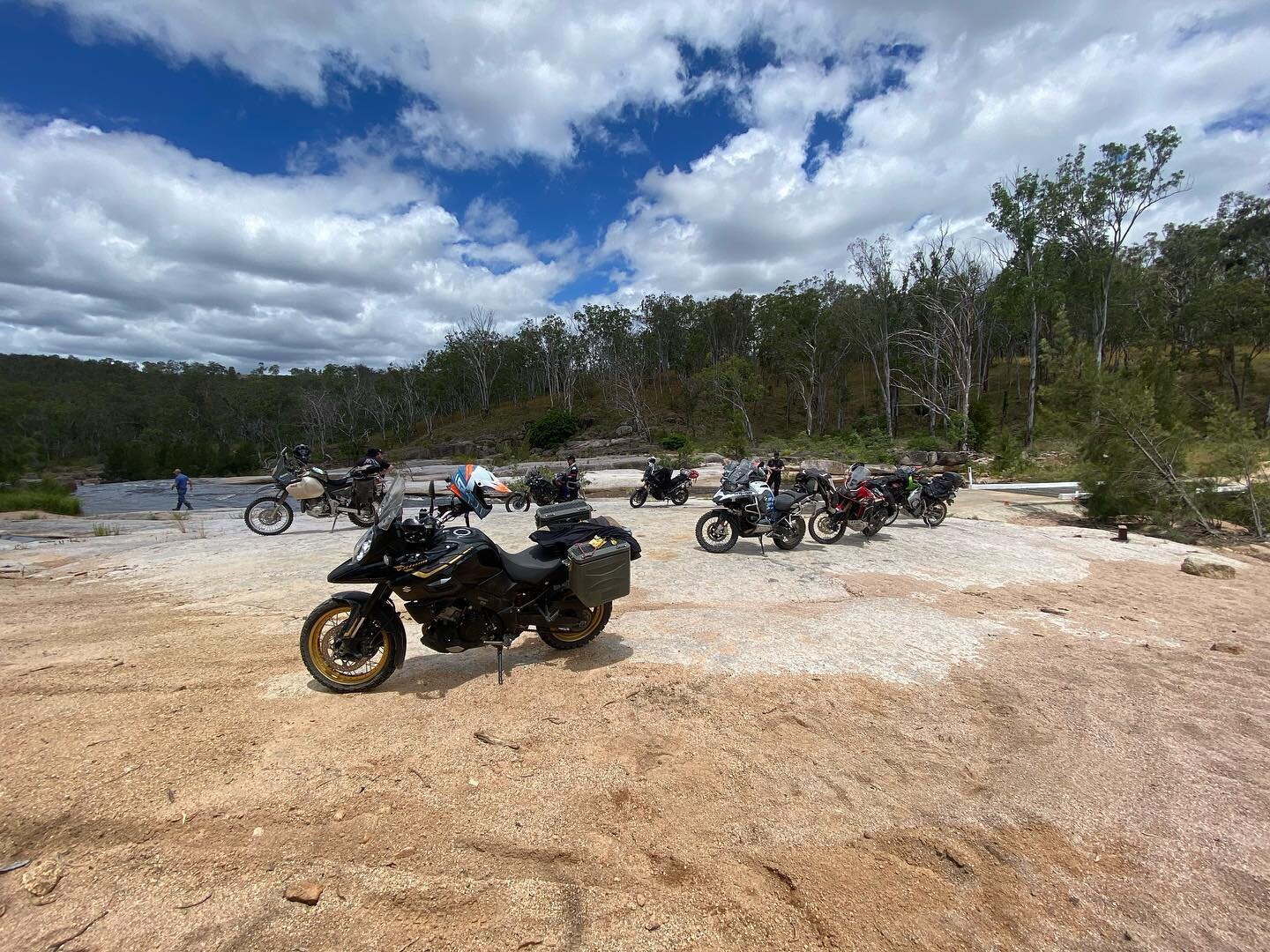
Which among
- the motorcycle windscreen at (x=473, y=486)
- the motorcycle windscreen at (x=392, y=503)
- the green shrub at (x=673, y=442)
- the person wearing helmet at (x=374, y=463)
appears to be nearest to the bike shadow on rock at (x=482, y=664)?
the motorcycle windscreen at (x=392, y=503)

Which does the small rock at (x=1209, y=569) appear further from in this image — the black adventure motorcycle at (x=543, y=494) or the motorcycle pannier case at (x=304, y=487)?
the motorcycle pannier case at (x=304, y=487)

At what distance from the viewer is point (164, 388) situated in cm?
7044

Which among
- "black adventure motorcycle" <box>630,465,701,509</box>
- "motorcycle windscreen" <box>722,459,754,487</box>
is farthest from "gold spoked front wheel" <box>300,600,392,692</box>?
"black adventure motorcycle" <box>630,465,701,509</box>

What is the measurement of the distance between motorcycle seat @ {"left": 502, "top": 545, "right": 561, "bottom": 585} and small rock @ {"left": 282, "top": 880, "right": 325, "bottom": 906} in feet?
5.93

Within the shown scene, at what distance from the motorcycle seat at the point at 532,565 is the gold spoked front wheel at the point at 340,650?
80 centimetres

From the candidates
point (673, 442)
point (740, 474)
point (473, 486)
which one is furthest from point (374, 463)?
point (673, 442)

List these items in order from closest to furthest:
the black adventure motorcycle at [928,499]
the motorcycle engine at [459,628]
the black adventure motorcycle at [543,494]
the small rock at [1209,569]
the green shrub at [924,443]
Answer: the motorcycle engine at [459,628] < the small rock at [1209,569] < the black adventure motorcycle at [928,499] < the black adventure motorcycle at [543,494] < the green shrub at [924,443]

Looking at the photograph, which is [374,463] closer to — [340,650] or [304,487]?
[304,487]

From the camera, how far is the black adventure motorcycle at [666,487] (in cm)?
1263

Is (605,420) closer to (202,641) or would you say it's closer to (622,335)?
(622,335)

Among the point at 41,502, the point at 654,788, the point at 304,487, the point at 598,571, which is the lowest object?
the point at 654,788

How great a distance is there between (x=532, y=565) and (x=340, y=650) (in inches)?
46.8

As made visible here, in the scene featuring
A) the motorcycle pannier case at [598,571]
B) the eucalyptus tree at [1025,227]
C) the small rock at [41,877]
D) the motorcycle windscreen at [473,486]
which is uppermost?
the eucalyptus tree at [1025,227]

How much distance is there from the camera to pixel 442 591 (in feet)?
10.8
